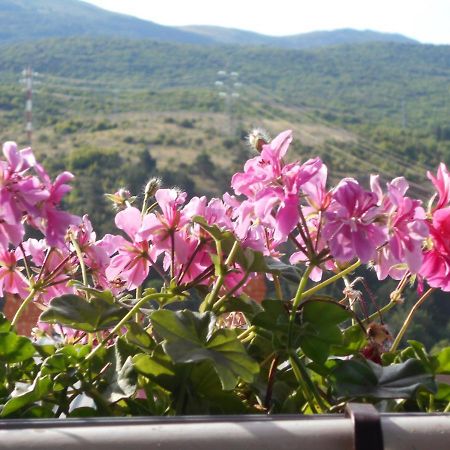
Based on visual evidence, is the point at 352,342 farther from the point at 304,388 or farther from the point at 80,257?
the point at 80,257

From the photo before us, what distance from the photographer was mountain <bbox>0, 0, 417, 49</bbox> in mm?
32344

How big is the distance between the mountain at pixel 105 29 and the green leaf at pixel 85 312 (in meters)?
29.5

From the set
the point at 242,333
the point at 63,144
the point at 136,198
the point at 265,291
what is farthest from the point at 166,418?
the point at 63,144

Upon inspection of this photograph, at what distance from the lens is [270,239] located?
1.79 ft

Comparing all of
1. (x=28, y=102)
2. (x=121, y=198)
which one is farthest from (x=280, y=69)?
(x=121, y=198)

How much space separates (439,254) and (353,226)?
69 millimetres

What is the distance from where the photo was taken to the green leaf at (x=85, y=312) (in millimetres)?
425

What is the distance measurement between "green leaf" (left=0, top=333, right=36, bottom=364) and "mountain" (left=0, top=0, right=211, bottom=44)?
30.4 meters

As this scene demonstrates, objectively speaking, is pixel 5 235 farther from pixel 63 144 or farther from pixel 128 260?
pixel 63 144

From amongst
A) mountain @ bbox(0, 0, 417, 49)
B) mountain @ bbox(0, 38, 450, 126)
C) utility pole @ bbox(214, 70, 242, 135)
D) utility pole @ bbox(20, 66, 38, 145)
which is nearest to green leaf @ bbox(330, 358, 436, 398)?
utility pole @ bbox(20, 66, 38, 145)

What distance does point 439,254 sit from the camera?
17.8 inches

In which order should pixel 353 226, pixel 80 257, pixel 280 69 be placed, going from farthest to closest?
pixel 280 69, pixel 80 257, pixel 353 226

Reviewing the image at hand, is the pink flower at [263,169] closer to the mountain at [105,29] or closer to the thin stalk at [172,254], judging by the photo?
the thin stalk at [172,254]

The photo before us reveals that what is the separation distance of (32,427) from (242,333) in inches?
7.1
